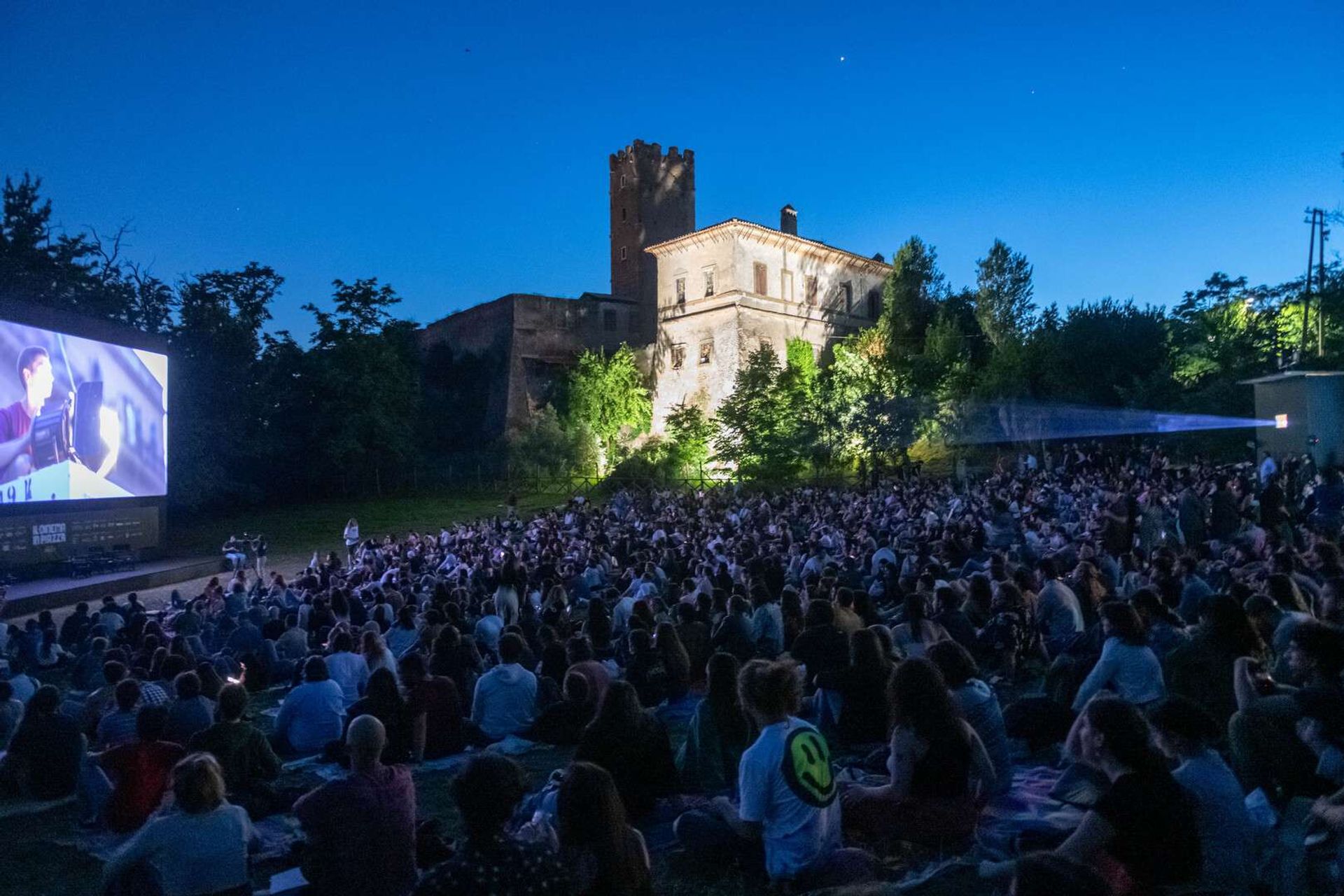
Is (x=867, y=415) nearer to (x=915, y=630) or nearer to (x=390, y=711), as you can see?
(x=915, y=630)

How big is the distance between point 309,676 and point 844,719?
405 centimetres

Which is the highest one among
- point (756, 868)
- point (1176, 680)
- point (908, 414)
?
point (908, 414)

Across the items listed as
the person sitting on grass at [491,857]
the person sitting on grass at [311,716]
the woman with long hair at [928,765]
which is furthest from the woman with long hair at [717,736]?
the person sitting on grass at [311,716]

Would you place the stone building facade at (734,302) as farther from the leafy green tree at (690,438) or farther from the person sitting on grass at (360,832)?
the person sitting on grass at (360,832)

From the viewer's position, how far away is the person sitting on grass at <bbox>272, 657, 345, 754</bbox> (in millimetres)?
6574

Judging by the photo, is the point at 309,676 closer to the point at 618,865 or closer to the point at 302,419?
the point at 618,865

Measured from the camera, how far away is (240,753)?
16.9ft

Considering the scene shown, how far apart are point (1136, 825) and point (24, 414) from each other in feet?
72.5

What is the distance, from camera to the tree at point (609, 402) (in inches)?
1563

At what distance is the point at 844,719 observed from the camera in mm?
5953

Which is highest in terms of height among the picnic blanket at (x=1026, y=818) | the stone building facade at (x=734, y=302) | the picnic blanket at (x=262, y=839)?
the stone building facade at (x=734, y=302)

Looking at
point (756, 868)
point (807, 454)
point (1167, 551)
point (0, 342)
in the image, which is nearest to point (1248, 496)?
point (1167, 551)

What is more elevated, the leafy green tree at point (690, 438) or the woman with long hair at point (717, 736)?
the leafy green tree at point (690, 438)

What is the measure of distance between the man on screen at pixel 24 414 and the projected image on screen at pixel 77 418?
16 mm
